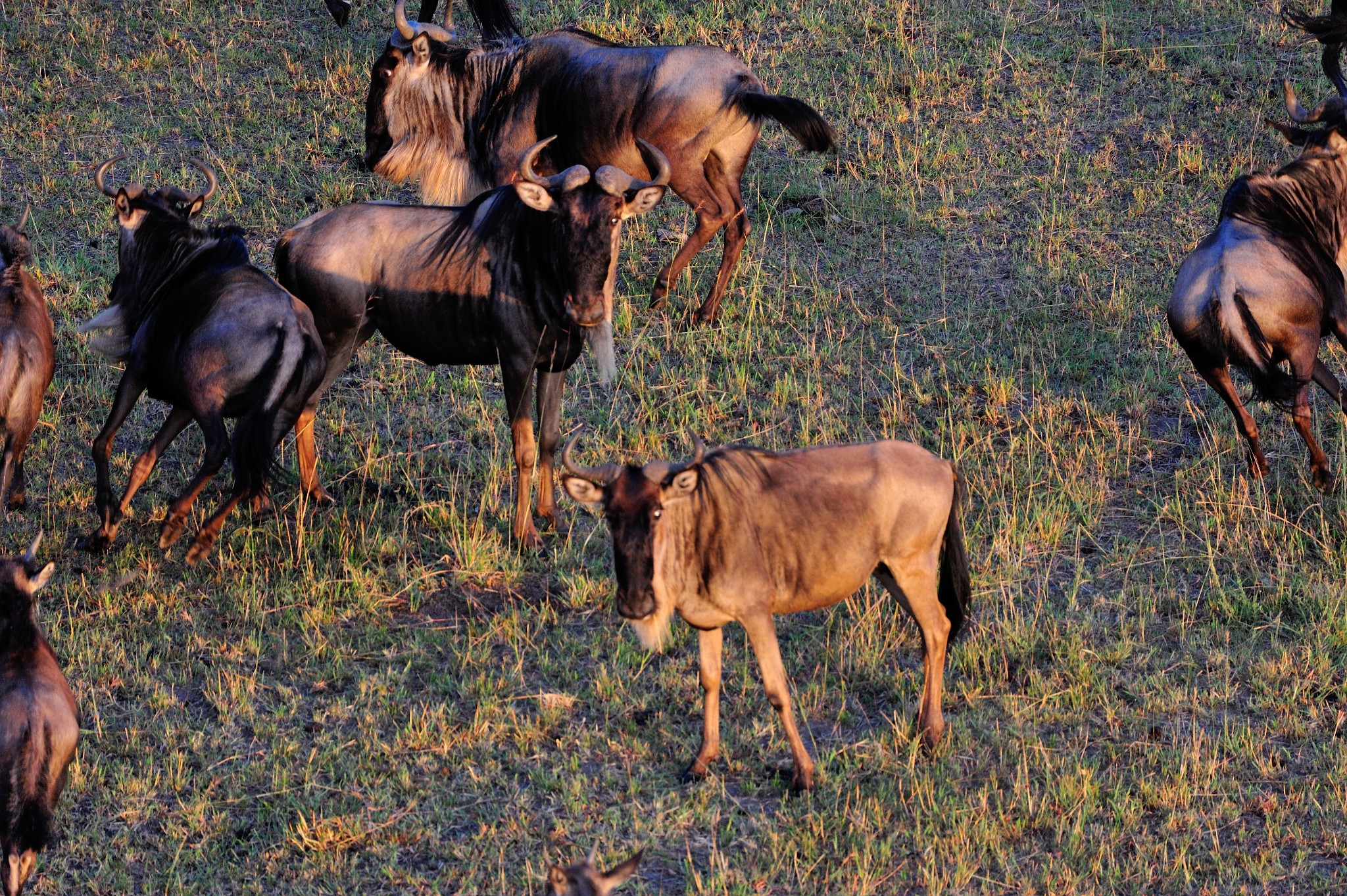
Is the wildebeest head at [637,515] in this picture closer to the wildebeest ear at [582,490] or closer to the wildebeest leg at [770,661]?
the wildebeest ear at [582,490]

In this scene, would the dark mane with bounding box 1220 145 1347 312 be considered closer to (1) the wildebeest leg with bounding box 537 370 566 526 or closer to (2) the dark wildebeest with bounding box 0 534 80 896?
(1) the wildebeest leg with bounding box 537 370 566 526

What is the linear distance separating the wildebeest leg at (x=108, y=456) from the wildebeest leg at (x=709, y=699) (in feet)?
10.2

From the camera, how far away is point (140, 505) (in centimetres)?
772

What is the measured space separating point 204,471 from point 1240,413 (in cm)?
499

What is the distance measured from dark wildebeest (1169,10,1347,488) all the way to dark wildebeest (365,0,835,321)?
2.53m

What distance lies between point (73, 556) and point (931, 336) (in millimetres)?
5078

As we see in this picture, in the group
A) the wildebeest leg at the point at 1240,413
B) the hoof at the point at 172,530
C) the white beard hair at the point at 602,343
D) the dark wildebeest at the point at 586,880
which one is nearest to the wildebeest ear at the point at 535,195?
the white beard hair at the point at 602,343

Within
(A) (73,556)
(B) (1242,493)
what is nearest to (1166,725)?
(B) (1242,493)

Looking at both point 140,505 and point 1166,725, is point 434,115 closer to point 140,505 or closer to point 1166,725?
point 140,505

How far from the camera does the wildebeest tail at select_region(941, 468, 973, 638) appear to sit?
19.1ft

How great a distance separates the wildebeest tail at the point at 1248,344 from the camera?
752cm

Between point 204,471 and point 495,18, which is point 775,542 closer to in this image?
point 204,471

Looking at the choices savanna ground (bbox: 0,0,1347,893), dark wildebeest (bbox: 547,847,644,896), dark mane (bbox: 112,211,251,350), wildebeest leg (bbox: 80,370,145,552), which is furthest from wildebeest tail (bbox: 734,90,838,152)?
dark wildebeest (bbox: 547,847,644,896)

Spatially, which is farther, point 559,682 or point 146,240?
point 146,240
